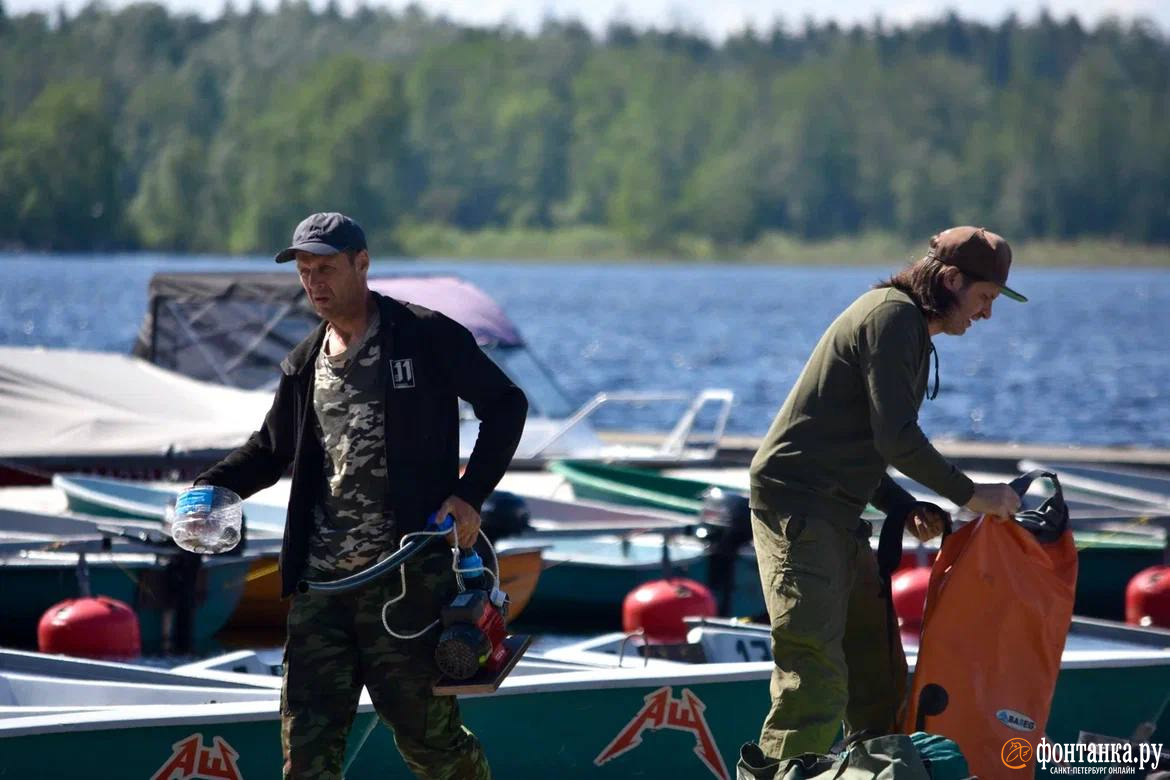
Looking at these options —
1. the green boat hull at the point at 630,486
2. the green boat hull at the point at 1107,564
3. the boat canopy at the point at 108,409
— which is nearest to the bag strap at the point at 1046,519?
the green boat hull at the point at 1107,564

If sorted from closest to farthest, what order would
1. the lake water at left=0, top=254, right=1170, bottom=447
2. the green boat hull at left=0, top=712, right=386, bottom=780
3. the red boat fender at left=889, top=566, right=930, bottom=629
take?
1. the green boat hull at left=0, top=712, right=386, bottom=780
2. the red boat fender at left=889, top=566, right=930, bottom=629
3. the lake water at left=0, top=254, right=1170, bottom=447

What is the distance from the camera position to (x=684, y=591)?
974 cm

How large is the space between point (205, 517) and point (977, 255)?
7.80 feet

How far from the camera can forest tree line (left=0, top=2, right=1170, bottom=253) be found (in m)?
114

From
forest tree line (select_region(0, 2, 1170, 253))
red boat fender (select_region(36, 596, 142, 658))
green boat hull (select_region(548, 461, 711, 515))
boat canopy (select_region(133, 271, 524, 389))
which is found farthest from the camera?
forest tree line (select_region(0, 2, 1170, 253))

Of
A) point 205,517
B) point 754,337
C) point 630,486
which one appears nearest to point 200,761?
point 205,517

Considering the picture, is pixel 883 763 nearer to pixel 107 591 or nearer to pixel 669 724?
pixel 669 724

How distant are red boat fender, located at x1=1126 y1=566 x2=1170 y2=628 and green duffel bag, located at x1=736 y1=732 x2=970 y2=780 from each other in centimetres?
528

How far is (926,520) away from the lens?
5953mm

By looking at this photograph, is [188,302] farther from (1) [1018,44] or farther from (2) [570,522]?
(1) [1018,44]

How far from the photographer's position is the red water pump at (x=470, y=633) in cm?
516

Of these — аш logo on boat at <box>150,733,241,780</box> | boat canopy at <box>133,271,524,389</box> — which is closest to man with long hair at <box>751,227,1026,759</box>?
аш logo on boat at <box>150,733,241,780</box>

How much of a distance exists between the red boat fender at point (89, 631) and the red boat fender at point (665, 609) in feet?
8.17

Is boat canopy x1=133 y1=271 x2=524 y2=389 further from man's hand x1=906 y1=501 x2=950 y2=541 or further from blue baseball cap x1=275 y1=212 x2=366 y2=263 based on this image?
blue baseball cap x1=275 y1=212 x2=366 y2=263
